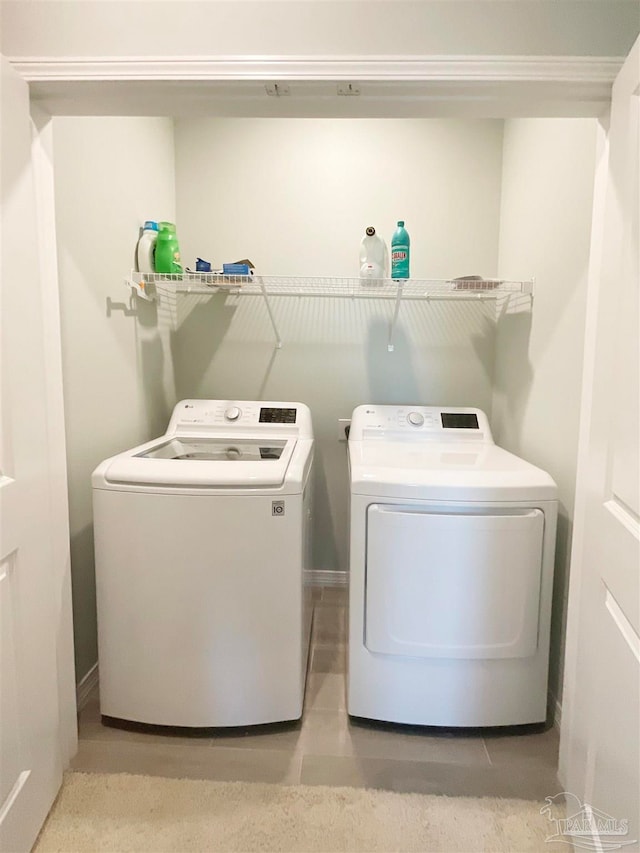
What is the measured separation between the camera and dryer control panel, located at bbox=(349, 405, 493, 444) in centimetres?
203

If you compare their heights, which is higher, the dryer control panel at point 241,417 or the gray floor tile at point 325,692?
the dryer control panel at point 241,417

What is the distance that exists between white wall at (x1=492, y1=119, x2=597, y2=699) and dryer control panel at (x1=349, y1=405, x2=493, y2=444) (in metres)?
0.15

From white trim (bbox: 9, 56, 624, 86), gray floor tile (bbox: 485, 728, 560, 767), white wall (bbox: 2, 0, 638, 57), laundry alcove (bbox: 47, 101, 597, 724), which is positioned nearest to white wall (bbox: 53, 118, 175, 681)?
laundry alcove (bbox: 47, 101, 597, 724)

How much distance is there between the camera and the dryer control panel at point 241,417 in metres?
2.03

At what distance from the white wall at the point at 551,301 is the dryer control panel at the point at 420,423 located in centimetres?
15

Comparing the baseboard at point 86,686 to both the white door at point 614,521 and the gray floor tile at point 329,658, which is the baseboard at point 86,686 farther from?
the white door at point 614,521

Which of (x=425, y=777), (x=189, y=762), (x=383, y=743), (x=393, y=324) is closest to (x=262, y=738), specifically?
(x=189, y=762)

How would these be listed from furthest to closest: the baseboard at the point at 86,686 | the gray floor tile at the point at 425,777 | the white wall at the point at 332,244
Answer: the white wall at the point at 332,244, the baseboard at the point at 86,686, the gray floor tile at the point at 425,777

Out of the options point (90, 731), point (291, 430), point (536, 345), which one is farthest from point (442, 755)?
point (536, 345)

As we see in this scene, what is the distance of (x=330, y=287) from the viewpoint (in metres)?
2.23

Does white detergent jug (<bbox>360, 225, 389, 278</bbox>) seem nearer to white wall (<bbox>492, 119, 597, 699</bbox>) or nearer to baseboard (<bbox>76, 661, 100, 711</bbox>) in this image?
white wall (<bbox>492, 119, 597, 699</bbox>)

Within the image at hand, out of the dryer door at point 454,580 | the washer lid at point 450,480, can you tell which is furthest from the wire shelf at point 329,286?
the dryer door at point 454,580

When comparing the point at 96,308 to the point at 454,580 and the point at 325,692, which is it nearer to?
the point at 454,580

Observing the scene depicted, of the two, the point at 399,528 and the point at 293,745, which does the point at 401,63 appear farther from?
the point at 293,745
